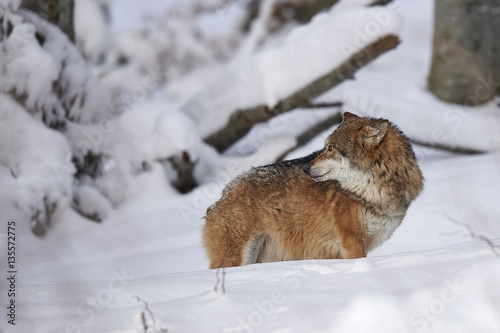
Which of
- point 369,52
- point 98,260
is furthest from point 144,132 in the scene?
point 369,52

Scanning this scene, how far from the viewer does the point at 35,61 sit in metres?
7.12

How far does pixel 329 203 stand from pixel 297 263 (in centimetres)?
110

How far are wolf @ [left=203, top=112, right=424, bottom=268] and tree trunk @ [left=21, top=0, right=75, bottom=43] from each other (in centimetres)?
533

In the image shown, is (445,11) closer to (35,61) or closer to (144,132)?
(144,132)

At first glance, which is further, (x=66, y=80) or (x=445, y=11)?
(x=445, y=11)

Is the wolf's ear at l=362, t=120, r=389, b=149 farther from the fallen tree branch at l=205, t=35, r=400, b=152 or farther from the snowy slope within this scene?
the fallen tree branch at l=205, t=35, r=400, b=152

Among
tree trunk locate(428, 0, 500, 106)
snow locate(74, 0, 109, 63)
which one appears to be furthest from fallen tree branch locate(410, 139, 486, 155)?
snow locate(74, 0, 109, 63)

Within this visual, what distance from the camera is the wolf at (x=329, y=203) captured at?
14.4ft

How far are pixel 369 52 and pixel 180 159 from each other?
292 cm

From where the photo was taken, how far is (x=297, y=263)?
11.4 ft

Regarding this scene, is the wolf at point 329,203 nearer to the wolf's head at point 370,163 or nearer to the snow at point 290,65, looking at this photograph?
the wolf's head at point 370,163

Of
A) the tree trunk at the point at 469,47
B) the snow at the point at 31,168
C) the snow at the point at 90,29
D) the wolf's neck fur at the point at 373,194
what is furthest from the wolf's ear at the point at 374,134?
the snow at the point at 90,29

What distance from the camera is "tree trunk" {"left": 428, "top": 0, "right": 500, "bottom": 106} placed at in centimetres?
901

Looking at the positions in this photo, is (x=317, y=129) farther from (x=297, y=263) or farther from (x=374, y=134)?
(x=297, y=263)
